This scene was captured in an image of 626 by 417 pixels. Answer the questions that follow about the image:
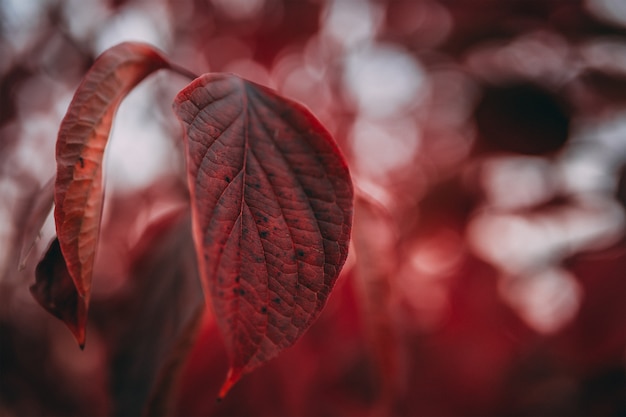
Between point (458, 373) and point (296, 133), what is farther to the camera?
point (458, 373)

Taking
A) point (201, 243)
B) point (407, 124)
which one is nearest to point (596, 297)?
point (407, 124)

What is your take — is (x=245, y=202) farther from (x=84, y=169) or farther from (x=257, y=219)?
(x=84, y=169)


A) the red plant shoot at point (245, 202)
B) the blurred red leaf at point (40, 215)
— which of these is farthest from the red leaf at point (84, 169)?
the blurred red leaf at point (40, 215)

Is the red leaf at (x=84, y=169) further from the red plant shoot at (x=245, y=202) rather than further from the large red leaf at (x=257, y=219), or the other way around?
the large red leaf at (x=257, y=219)

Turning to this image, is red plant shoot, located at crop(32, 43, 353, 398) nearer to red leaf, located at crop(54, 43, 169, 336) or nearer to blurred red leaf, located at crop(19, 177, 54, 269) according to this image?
red leaf, located at crop(54, 43, 169, 336)

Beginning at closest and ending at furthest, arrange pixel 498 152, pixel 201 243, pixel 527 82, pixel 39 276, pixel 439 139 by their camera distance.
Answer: pixel 201 243 < pixel 39 276 < pixel 527 82 < pixel 498 152 < pixel 439 139

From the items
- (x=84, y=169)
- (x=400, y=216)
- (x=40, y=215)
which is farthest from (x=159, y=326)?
(x=400, y=216)

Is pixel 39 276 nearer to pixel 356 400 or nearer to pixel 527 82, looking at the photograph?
pixel 527 82
